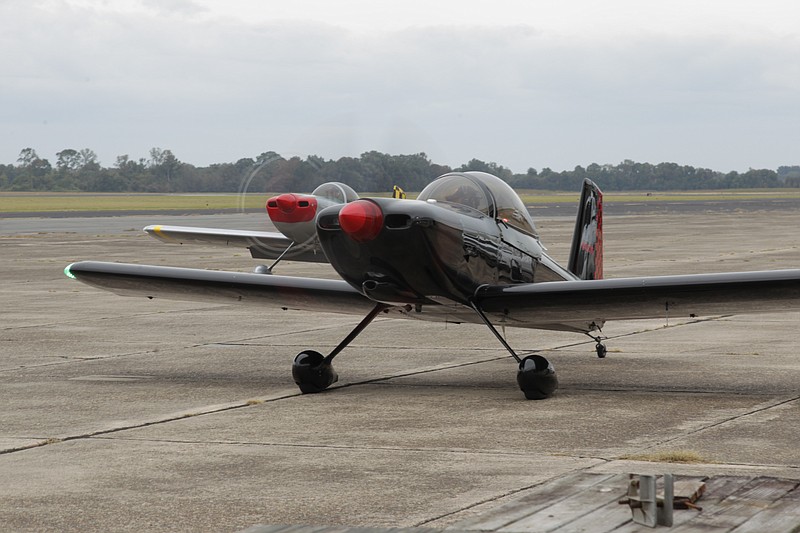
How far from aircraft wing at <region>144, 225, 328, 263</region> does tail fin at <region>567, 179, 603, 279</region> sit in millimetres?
5705

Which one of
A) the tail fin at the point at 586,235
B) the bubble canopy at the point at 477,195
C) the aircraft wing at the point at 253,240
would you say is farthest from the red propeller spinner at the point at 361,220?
the aircraft wing at the point at 253,240

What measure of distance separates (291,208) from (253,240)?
3.90m

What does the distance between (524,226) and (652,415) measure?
2.70 m

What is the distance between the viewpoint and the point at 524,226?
417 inches

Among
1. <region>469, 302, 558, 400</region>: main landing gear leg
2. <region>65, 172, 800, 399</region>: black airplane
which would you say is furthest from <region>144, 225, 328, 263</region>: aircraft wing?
<region>469, 302, 558, 400</region>: main landing gear leg

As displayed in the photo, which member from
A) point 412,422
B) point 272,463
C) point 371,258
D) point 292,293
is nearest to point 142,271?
point 292,293

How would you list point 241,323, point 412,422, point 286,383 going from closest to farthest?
point 412,422
point 286,383
point 241,323

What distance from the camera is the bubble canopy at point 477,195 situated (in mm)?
9727

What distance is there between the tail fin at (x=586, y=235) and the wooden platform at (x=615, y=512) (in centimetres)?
727

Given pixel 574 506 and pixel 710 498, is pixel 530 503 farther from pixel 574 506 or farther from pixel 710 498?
pixel 710 498

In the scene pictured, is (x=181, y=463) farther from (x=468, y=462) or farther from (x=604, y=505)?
(x=604, y=505)

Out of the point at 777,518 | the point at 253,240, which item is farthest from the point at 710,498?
the point at 253,240

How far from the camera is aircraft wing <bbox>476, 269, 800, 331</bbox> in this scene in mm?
9023

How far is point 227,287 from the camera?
10773 mm
